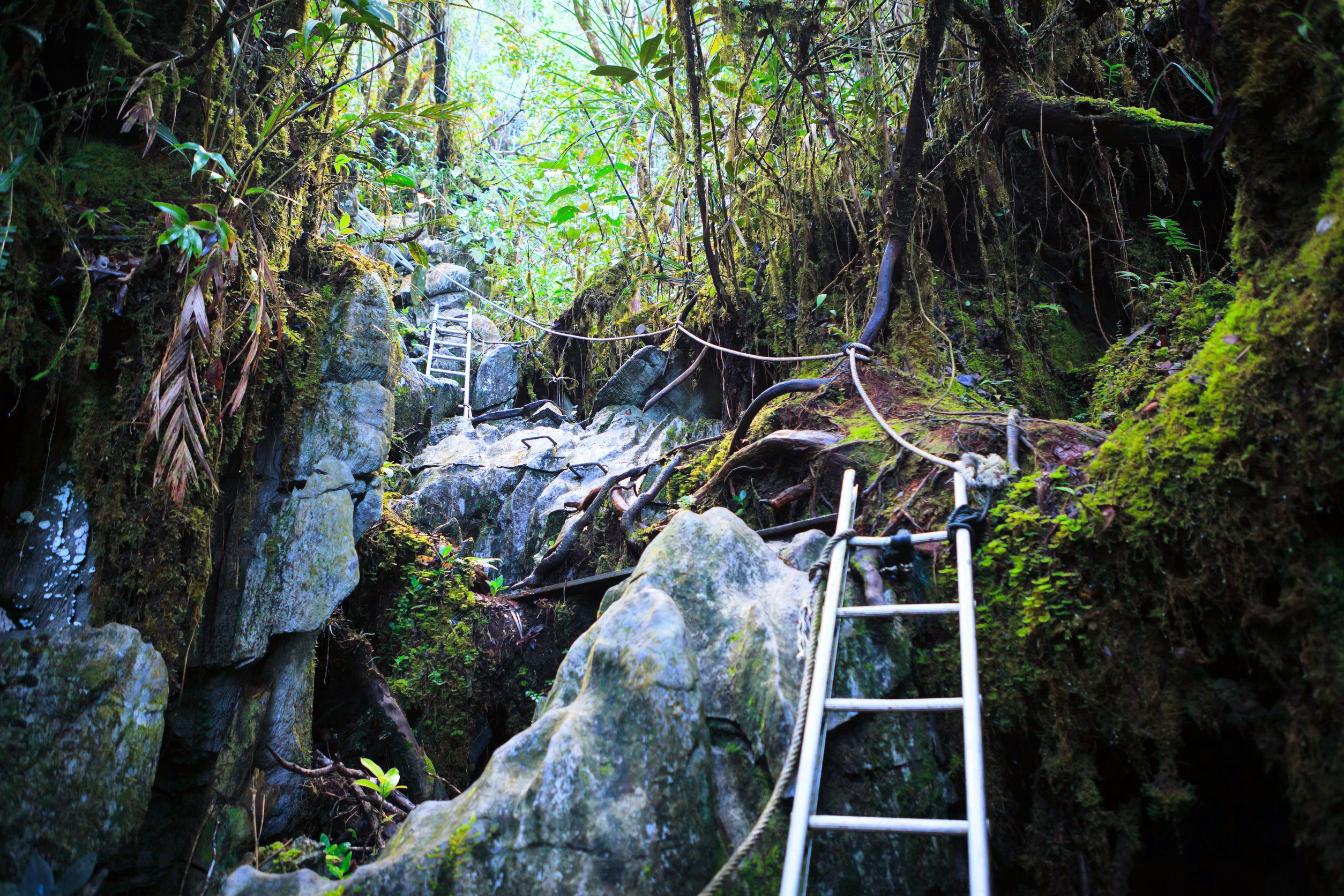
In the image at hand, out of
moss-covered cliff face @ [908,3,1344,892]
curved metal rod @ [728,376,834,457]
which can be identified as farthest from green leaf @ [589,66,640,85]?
moss-covered cliff face @ [908,3,1344,892]

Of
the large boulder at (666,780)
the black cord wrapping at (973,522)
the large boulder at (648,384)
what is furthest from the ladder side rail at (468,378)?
the black cord wrapping at (973,522)

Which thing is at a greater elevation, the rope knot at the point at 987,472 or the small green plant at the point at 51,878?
the rope knot at the point at 987,472

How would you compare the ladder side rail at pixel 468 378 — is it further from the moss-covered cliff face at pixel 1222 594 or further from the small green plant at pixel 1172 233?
the moss-covered cliff face at pixel 1222 594

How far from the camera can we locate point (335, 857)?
330 cm

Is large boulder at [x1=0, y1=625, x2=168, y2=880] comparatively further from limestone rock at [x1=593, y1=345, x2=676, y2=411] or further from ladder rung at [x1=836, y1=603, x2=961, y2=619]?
limestone rock at [x1=593, y1=345, x2=676, y2=411]

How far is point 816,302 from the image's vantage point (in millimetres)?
5410

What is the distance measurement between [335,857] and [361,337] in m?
2.97

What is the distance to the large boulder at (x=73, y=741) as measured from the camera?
255 centimetres

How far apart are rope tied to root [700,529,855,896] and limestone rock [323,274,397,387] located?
3195 millimetres

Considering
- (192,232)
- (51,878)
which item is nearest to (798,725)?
(51,878)

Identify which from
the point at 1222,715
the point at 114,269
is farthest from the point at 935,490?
the point at 114,269

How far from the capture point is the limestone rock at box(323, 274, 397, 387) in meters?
4.39

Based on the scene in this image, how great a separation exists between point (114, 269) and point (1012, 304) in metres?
5.20

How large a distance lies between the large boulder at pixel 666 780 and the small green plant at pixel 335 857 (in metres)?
1.22
